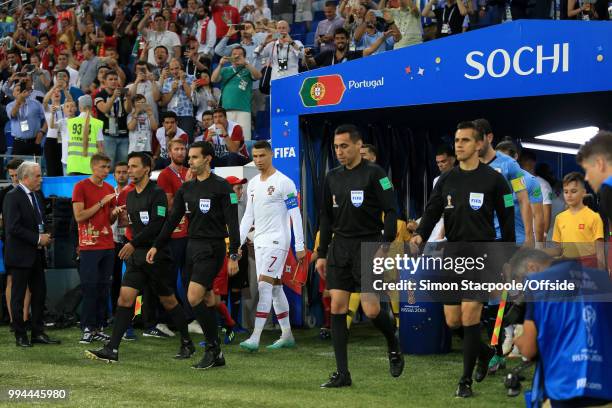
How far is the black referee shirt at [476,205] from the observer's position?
7234 millimetres

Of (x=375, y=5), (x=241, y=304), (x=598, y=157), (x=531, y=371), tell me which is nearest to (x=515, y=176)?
(x=531, y=371)

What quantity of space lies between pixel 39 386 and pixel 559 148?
7.41 m

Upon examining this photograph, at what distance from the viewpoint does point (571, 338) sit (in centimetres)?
425

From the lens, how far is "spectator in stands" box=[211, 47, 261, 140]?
14680 millimetres

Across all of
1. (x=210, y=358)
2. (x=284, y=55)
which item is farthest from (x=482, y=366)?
(x=284, y=55)

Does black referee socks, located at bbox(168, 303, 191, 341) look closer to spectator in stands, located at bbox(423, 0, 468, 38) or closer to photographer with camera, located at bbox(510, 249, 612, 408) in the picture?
photographer with camera, located at bbox(510, 249, 612, 408)

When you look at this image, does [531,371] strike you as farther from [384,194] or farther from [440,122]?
[440,122]

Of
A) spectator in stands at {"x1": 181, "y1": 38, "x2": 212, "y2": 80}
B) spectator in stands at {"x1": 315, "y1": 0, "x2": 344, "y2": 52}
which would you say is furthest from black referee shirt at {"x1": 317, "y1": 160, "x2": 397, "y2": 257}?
spectator in stands at {"x1": 181, "y1": 38, "x2": 212, "y2": 80}

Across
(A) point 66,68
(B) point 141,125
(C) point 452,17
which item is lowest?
(B) point 141,125

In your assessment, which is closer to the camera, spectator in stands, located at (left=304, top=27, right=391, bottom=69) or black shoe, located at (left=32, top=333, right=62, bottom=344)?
black shoe, located at (left=32, top=333, right=62, bottom=344)

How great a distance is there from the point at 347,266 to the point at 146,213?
241 centimetres

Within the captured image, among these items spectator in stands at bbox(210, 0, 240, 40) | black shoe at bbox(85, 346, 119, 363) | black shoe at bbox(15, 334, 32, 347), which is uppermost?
spectator in stands at bbox(210, 0, 240, 40)

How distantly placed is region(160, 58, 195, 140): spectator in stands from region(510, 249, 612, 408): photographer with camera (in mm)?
11116

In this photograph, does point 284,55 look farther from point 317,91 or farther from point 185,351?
point 185,351
